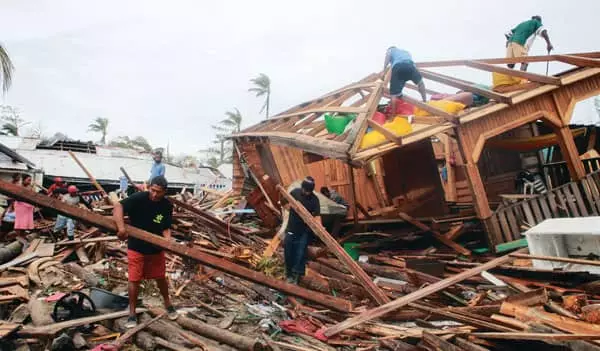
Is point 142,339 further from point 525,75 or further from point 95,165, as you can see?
point 95,165

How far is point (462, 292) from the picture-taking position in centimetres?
486

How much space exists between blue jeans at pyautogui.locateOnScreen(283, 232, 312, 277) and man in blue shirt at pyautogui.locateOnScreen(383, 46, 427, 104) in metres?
3.65

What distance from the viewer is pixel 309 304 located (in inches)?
200

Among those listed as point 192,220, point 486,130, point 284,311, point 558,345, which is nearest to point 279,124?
point 192,220

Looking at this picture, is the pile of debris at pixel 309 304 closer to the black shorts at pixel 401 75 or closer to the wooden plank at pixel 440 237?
the wooden plank at pixel 440 237

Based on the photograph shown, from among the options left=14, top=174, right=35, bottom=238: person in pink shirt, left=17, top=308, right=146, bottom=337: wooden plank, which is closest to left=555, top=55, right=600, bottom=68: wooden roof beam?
left=17, top=308, right=146, bottom=337: wooden plank

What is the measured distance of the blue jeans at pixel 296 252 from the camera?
5867mm

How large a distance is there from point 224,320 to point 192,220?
605 cm

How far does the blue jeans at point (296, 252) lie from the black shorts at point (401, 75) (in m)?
3.64

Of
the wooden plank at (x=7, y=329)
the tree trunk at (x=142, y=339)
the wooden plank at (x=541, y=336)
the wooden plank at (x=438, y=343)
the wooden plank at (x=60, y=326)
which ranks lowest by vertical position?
the tree trunk at (x=142, y=339)

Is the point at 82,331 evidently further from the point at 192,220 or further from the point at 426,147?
the point at 426,147

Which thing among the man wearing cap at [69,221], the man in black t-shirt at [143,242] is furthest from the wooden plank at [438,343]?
the man wearing cap at [69,221]

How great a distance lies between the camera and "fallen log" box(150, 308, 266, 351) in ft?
11.7

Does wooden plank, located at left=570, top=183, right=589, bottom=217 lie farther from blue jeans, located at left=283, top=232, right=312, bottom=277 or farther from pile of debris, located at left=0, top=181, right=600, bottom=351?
blue jeans, located at left=283, top=232, right=312, bottom=277
